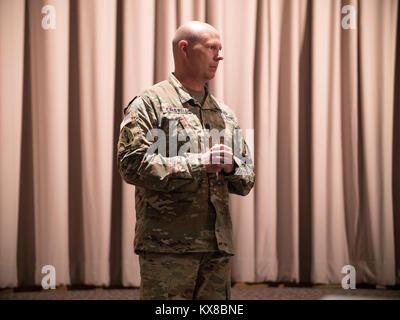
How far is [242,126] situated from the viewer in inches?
105

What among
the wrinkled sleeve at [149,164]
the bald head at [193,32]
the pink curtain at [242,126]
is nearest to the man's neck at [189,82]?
the bald head at [193,32]

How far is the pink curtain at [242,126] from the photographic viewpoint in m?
2.54

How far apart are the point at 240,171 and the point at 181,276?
363mm

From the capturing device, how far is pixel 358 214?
8.88ft

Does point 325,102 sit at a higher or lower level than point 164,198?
higher

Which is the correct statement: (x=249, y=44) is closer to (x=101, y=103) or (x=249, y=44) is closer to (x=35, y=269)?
(x=101, y=103)

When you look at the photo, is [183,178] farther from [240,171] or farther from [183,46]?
[183,46]

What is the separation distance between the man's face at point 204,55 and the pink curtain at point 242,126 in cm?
125

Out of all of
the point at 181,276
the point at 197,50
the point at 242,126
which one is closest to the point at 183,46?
the point at 197,50

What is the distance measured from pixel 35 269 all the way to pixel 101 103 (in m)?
1.06

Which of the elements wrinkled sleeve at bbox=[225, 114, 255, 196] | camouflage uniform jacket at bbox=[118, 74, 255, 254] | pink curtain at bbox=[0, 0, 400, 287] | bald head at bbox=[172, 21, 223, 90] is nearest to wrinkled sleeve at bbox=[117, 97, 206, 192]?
camouflage uniform jacket at bbox=[118, 74, 255, 254]

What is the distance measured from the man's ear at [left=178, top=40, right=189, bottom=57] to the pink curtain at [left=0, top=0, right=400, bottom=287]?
1.23 metres

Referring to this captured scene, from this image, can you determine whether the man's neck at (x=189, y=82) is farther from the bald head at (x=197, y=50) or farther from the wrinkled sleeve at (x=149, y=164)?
the wrinkled sleeve at (x=149, y=164)

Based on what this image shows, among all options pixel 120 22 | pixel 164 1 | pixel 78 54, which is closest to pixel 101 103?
pixel 78 54
